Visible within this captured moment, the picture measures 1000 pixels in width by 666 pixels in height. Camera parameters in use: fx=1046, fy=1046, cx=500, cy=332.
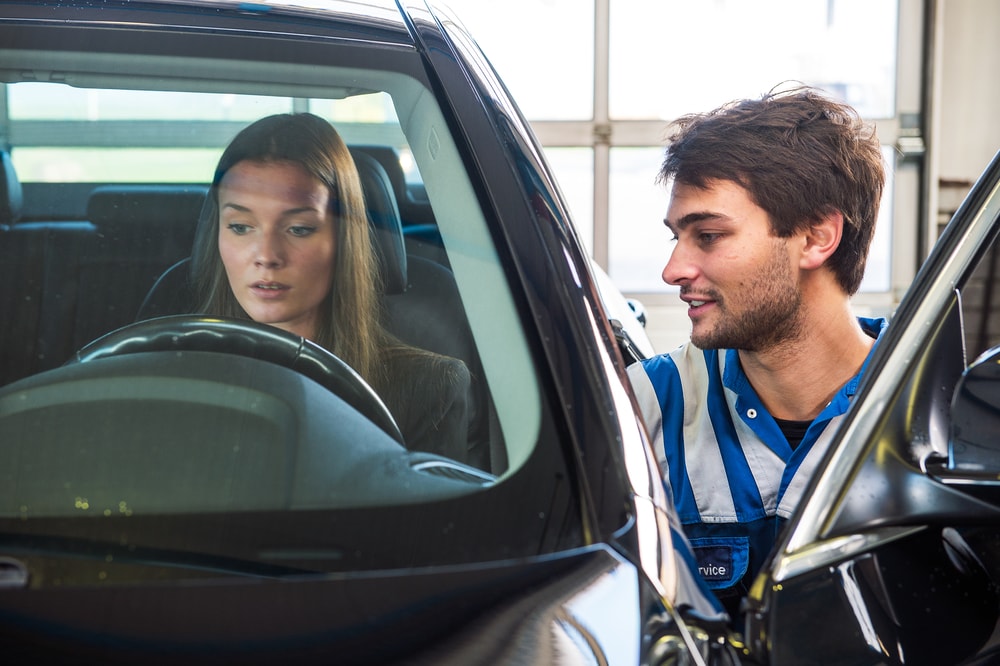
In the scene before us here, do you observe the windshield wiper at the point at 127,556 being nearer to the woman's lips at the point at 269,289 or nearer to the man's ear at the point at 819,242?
the woman's lips at the point at 269,289

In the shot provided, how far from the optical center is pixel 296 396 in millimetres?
890

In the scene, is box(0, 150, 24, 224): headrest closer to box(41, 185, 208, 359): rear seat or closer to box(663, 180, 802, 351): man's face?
box(41, 185, 208, 359): rear seat

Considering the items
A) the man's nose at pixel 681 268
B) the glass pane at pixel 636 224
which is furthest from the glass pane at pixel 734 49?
the man's nose at pixel 681 268

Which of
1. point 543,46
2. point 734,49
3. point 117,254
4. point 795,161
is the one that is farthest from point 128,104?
point 734,49

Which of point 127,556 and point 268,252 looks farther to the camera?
point 268,252

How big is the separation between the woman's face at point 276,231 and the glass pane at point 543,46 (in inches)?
217

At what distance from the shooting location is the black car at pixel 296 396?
70cm

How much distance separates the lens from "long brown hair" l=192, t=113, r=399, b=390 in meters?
0.99

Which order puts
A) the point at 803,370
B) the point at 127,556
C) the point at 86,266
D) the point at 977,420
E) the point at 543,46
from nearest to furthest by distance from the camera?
the point at 127,556 → the point at 977,420 → the point at 86,266 → the point at 803,370 → the point at 543,46

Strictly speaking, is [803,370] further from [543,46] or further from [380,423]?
[543,46]

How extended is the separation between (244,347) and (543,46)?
579 cm

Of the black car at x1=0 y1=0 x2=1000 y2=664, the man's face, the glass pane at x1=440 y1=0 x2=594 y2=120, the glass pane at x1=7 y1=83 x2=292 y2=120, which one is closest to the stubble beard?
the man's face

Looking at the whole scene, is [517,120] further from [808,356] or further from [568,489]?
[808,356]

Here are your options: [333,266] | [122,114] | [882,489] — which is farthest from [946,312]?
[122,114]
